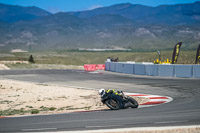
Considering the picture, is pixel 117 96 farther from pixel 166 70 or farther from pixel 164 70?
pixel 164 70

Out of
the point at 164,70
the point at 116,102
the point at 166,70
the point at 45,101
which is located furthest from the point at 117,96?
the point at 164,70

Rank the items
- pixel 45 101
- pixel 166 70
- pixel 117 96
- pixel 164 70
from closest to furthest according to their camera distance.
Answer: pixel 117 96, pixel 45 101, pixel 166 70, pixel 164 70

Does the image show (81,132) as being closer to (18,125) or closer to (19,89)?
(18,125)

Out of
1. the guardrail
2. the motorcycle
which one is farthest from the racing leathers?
the guardrail

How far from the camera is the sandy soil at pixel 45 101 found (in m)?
13.9

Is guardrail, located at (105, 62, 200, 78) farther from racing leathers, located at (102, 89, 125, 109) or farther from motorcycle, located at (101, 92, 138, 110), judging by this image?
racing leathers, located at (102, 89, 125, 109)

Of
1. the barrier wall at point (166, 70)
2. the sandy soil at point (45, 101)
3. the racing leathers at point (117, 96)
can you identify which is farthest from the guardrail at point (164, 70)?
the racing leathers at point (117, 96)

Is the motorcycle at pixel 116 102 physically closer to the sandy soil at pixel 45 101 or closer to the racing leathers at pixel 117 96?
the racing leathers at pixel 117 96

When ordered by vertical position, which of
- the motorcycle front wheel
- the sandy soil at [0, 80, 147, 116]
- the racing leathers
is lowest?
the sandy soil at [0, 80, 147, 116]

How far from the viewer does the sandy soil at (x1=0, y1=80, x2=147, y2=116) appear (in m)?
13.9

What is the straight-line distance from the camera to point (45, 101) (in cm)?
1673

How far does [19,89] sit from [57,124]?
12.6 metres

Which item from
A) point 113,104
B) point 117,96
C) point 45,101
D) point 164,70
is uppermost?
point 117,96

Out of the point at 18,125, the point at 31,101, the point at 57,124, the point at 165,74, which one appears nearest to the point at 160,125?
the point at 57,124
